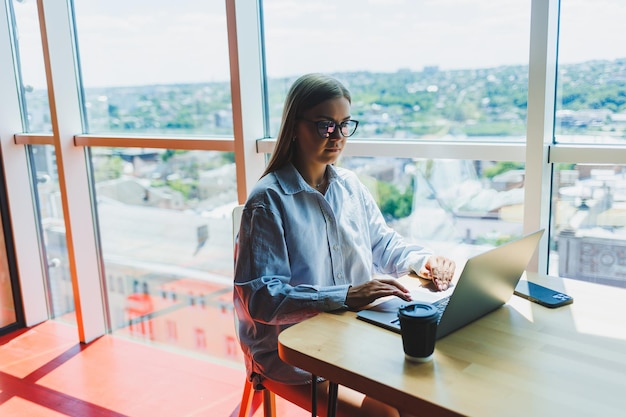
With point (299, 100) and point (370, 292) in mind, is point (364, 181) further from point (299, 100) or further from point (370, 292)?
point (370, 292)

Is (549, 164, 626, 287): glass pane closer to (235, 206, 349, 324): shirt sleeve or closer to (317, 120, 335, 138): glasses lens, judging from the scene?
(317, 120, 335, 138): glasses lens

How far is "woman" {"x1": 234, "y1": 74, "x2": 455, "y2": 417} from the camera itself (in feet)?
4.77

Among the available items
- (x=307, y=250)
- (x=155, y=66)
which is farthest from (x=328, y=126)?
(x=155, y=66)

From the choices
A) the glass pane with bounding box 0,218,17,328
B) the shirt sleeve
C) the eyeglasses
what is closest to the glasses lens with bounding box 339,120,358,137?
the eyeglasses

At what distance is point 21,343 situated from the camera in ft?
11.1

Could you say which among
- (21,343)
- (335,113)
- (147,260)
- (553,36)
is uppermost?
(553,36)

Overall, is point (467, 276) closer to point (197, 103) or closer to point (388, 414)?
point (388, 414)

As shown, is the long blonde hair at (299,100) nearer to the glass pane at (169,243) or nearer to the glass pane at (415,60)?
the glass pane at (415,60)

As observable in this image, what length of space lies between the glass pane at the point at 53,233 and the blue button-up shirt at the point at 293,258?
2275mm

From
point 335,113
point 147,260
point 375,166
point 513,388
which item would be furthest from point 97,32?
point 513,388

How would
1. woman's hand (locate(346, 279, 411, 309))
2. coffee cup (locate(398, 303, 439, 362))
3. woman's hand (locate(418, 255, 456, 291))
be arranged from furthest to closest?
woman's hand (locate(418, 255, 456, 291)) < woman's hand (locate(346, 279, 411, 309)) < coffee cup (locate(398, 303, 439, 362))

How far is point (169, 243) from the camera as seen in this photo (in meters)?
3.10

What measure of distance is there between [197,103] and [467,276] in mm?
1957

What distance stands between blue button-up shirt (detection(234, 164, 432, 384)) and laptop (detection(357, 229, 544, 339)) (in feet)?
0.44
